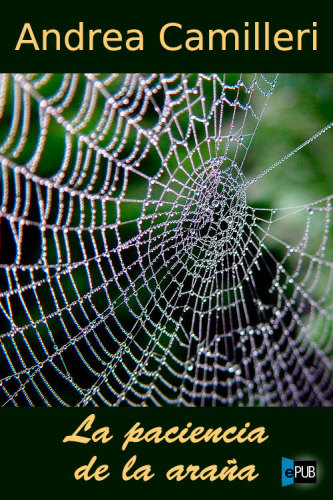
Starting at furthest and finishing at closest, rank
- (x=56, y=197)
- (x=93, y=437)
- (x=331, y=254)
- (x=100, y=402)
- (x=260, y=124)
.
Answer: (x=260, y=124)
(x=331, y=254)
(x=100, y=402)
(x=56, y=197)
(x=93, y=437)

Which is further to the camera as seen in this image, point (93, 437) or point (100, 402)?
point (100, 402)

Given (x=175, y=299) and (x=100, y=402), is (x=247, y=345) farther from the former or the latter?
(x=100, y=402)

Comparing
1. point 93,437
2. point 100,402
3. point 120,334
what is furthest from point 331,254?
point 93,437

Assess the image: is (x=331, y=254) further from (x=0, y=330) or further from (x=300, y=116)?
(x=0, y=330)

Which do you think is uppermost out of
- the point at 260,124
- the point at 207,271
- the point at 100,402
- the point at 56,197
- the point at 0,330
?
the point at 260,124

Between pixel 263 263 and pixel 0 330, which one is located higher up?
pixel 263 263

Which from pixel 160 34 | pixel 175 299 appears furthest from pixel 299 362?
pixel 160 34

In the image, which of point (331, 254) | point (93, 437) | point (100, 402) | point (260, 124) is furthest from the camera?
point (260, 124)
